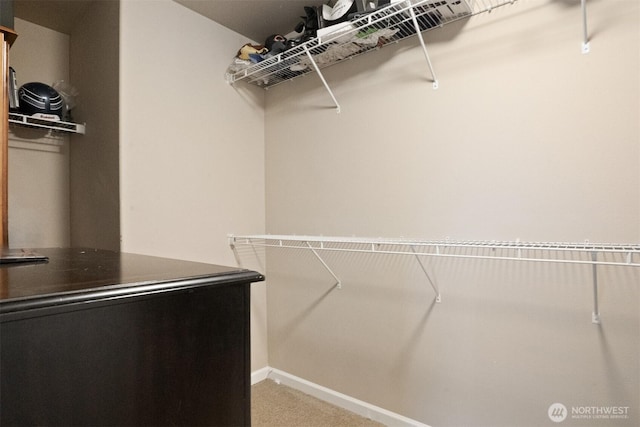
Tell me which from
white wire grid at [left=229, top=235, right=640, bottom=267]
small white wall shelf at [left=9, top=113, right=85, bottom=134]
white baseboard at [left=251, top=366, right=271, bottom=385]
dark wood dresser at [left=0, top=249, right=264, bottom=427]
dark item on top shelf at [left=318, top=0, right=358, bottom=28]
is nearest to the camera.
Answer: dark wood dresser at [left=0, top=249, right=264, bottom=427]

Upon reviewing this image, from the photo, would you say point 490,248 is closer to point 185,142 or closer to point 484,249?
point 484,249

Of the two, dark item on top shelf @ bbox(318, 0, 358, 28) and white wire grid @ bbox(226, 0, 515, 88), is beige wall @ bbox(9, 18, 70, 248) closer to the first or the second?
white wire grid @ bbox(226, 0, 515, 88)

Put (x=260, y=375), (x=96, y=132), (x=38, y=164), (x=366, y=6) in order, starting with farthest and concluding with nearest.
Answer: (x=260, y=375) → (x=38, y=164) → (x=96, y=132) → (x=366, y=6)

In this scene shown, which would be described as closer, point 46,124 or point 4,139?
point 4,139

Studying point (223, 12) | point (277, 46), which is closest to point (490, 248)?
point (277, 46)

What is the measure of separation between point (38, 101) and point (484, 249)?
2.35 metres

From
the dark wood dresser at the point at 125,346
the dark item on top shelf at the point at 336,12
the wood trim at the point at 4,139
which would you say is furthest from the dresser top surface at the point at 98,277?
the dark item on top shelf at the point at 336,12

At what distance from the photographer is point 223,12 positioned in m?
2.13

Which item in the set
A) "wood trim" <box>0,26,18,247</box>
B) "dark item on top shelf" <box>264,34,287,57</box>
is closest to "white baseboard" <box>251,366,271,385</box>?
"wood trim" <box>0,26,18,247</box>

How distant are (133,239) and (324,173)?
111cm

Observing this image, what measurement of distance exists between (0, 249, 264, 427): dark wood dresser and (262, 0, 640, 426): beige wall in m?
1.29

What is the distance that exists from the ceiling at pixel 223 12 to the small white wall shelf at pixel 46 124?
67cm

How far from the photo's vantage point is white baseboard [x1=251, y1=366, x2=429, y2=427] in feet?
6.11

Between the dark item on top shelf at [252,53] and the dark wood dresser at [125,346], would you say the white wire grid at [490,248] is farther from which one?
the dark item on top shelf at [252,53]
